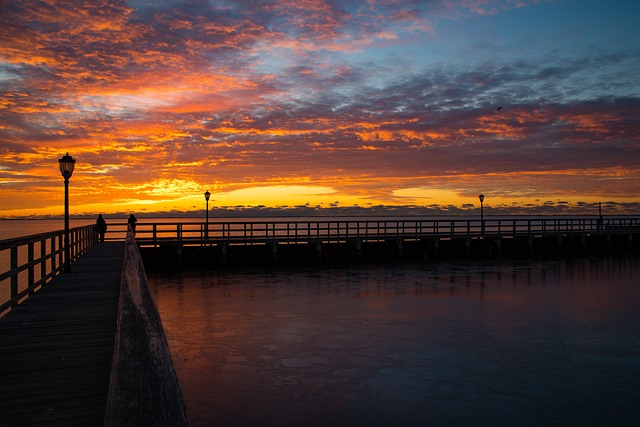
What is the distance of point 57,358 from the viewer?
6520mm

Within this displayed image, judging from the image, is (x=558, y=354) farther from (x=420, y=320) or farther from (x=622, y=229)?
(x=622, y=229)

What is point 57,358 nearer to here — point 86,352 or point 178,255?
point 86,352

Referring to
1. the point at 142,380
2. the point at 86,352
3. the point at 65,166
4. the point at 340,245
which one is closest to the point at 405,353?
the point at 86,352

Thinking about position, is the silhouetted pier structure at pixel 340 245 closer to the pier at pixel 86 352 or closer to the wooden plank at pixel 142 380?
the pier at pixel 86 352

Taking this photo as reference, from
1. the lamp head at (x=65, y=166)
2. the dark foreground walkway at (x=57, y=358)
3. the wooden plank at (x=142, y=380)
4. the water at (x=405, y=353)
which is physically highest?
the lamp head at (x=65, y=166)

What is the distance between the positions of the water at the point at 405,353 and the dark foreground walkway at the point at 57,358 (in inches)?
86.4

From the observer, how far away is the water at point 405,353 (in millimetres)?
8547

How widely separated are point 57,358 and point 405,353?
767 centimetres

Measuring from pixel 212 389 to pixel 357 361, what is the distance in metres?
3.20

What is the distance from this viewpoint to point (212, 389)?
9.61 metres

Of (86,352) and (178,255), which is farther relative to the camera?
(178,255)

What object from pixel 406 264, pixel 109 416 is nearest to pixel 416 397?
pixel 109 416

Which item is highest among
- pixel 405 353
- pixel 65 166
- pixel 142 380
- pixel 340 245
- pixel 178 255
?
pixel 65 166

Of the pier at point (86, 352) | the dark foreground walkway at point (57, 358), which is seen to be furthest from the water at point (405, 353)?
the pier at point (86, 352)
